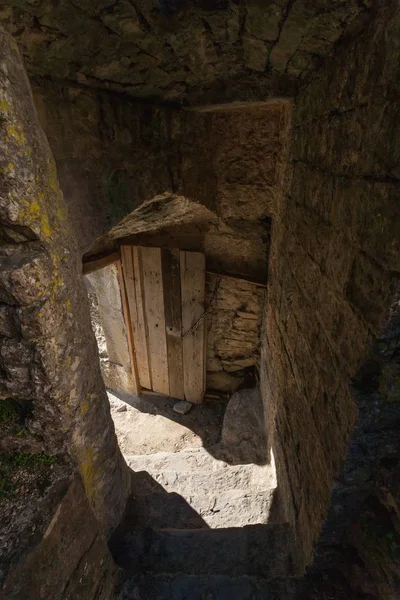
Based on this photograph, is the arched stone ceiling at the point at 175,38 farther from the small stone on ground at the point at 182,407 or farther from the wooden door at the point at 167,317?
the small stone on ground at the point at 182,407

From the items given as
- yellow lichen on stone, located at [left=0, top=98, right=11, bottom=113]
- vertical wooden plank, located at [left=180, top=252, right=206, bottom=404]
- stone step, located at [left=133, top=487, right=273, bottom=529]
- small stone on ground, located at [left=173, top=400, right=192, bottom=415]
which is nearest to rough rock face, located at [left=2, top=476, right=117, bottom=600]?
stone step, located at [left=133, top=487, right=273, bottom=529]

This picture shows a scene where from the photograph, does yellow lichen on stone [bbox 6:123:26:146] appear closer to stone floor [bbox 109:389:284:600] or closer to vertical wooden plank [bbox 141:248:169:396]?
stone floor [bbox 109:389:284:600]

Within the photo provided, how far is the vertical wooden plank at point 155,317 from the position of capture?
373 centimetres

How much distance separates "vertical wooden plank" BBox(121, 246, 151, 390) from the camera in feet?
12.5

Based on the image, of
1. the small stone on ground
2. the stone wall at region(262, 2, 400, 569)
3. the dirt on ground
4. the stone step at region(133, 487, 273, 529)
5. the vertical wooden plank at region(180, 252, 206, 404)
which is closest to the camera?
the stone wall at region(262, 2, 400, 569)

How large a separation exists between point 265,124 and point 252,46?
1.18 meters

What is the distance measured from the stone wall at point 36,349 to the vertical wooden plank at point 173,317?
6.58 feet

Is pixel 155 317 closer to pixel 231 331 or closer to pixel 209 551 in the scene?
pixel 231 331

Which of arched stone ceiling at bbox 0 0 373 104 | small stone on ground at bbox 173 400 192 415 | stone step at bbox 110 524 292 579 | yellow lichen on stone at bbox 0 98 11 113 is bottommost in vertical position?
small stone on ground at bbox 173 400 192 415

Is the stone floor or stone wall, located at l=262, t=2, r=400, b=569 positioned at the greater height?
stone wall, located at l=262, t=2, r=400, b=569

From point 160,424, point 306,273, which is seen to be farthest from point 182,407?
point 306,273

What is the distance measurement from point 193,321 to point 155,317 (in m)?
0.50

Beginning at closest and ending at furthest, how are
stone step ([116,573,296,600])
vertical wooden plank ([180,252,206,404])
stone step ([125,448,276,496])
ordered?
1. stone step ([116,573,296,600])
2. stone step ([125,448,276,496])
3. vertical wooden plank ([180,252,206,404])

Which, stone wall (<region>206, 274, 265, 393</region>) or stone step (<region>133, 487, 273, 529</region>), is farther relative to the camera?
stone wall (<region>206, 274, 265, 393</region>)
